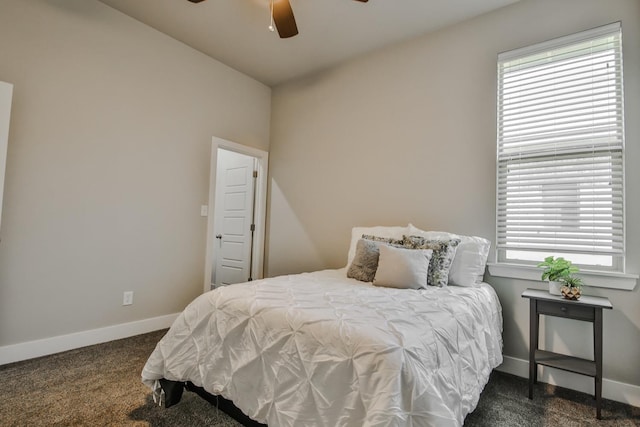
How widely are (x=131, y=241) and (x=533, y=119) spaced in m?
3.73

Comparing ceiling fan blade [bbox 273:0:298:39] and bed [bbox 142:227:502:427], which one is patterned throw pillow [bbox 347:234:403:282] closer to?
bed [bbox 142:227:502:427]

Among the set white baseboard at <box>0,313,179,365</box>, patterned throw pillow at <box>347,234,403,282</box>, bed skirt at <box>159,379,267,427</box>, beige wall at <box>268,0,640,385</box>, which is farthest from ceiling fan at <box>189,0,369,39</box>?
white baseboard at <box>0,313,179,365</box>

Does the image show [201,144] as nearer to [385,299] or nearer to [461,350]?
[385,299]

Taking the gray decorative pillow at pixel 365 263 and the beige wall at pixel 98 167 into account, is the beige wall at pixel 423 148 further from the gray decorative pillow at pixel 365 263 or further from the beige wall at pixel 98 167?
the beige wall at pixel 98 167

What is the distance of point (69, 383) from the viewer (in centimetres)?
211

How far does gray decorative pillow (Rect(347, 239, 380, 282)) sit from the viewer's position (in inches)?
98.8

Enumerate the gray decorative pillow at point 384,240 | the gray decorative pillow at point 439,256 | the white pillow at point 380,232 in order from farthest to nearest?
the white pillow at point 380,232 < the gray decorative pillow at point 384,240 < the gray decorative pillow at point 439,256

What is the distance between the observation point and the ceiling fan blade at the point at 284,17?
2.25 metres

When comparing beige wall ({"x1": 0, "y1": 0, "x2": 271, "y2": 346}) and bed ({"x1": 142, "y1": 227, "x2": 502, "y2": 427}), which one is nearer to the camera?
bed ({"x1": 142, "y1": 227, "x2": 502, "y2": 427})

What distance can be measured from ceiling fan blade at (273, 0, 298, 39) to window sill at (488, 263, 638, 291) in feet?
8.09

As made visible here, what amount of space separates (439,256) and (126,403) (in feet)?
7.42

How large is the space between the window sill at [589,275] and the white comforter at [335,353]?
0.64 meters

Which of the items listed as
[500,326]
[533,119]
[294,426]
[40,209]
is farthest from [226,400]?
[533,119]

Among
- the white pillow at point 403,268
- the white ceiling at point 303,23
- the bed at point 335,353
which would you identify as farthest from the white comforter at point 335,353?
the white ceiling at point 303,23
